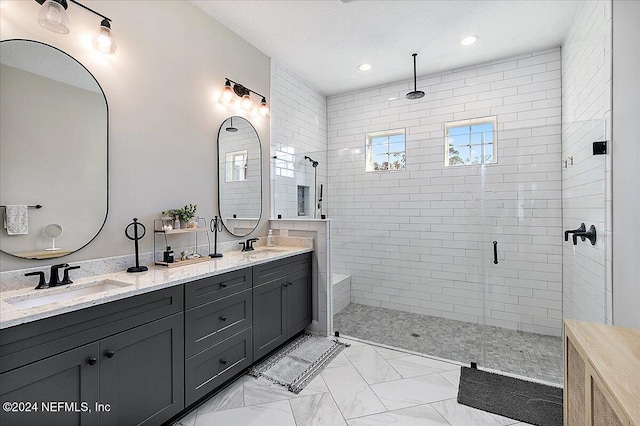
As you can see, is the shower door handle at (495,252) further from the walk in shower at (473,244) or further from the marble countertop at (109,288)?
the marble countertop at (109,288)

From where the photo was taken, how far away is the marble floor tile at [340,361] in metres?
2.58

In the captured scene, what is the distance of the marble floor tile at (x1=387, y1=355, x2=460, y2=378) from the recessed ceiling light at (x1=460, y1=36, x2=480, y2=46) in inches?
122

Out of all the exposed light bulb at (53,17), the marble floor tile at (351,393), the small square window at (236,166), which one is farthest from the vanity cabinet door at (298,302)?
the exposed light bulb at (53,17)

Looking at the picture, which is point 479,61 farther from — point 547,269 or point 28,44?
point 28,44

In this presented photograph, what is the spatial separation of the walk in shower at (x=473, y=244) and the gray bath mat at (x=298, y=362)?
398 millimetres

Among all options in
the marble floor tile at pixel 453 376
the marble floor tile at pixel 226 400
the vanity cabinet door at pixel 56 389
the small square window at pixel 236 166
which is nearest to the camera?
the vanity cabinet door at pixel 56 389

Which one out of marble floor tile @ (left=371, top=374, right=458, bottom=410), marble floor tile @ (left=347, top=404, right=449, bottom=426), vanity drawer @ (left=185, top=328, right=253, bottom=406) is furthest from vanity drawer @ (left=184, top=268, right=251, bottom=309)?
marble floor tile @ (left=371, top=374, right=458, bottom=410)

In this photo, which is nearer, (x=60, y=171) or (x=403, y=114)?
(x=60, y=171)

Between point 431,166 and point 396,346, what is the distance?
6.77 ft

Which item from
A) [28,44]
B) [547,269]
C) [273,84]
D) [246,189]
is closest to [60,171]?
[28,44]

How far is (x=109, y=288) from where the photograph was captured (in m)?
1.81

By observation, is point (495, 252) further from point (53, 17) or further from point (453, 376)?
point (53, 17)

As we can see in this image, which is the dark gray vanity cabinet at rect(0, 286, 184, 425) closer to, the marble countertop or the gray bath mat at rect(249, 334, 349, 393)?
the marble countertop

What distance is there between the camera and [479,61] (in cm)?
360
